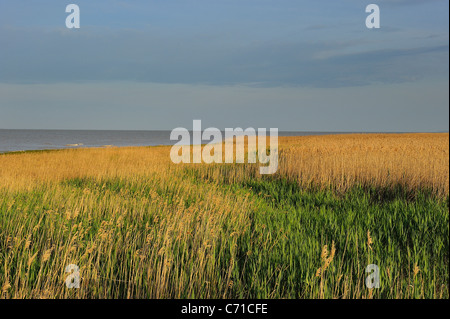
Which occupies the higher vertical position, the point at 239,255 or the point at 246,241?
the point at 246,241

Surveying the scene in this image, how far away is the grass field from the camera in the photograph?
411 cm

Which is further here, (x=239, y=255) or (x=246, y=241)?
(x=246, y=241)

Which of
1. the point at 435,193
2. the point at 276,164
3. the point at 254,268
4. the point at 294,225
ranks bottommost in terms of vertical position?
the point at 254,268

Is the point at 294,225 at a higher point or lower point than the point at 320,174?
lower

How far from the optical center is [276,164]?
1504 centimetres

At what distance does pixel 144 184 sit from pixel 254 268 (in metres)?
7.88

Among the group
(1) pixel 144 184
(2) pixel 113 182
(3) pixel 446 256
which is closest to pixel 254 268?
(3) pixel 446 256

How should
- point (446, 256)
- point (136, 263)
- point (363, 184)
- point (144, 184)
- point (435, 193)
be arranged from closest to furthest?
1. point (136, 263)
2. point (446, 256)
3. point (435, 193)
4. point (363, 184)
5. point (144, 184)

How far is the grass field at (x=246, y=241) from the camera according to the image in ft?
13.5

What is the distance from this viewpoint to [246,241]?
219 inches

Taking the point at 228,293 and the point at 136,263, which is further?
the point at 136,263
